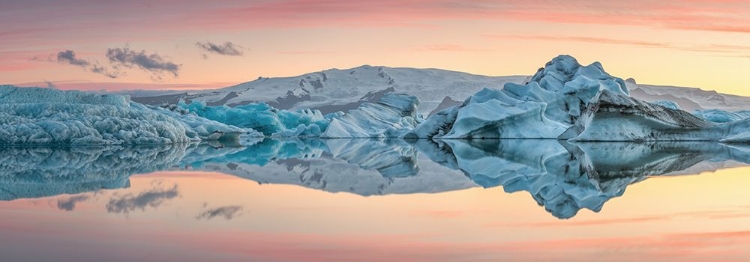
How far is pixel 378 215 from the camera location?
5703 millimetres

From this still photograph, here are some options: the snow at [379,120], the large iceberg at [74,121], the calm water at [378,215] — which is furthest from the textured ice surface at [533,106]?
the calm water at [378,215]

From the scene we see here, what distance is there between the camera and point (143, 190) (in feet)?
25.2

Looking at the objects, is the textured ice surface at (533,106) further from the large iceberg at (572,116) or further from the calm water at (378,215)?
the calm water at (378,215)

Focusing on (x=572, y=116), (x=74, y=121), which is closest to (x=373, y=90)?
(x=572, y=116)

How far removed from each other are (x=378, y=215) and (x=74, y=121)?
16381 millimetres

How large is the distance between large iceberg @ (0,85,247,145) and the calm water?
1026 cm

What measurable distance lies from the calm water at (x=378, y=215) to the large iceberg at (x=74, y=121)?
33.7 feet

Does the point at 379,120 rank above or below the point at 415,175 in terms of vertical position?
above

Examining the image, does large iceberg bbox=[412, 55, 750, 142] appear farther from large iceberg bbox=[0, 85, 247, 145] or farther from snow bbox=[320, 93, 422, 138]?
large iceberg bbox=[0, 85, 247, 145]

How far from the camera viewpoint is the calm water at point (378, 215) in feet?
13.5

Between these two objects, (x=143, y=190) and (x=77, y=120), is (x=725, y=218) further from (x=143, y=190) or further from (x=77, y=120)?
(x=77, y=120)

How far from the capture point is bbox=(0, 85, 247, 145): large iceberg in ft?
66.5

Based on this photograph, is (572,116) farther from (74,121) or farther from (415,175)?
(415,175)

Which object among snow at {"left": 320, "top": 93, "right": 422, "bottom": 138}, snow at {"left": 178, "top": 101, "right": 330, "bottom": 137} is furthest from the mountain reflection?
snow at {"left": 178, "top": 101, "right": 330, "bottom": 137}
